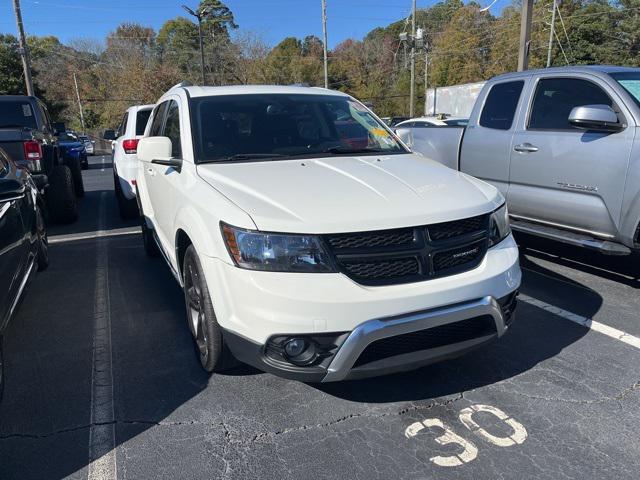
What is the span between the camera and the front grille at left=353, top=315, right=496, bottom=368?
2650 mm

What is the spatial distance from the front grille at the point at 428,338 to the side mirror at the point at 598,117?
243cm

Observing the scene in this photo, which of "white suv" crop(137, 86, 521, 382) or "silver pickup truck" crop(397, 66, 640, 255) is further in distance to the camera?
"silver pickup truck" crop(397, 66, 640, 255)

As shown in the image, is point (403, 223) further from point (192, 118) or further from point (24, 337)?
point (24, 337)

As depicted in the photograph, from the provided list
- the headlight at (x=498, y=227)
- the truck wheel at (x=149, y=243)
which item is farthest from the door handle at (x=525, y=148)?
the truck wheel at (x=149, y=243)

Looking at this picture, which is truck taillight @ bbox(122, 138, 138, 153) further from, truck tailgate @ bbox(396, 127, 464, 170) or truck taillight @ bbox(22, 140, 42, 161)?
truck tailgate @ bbox(396, 127, 464, 170)

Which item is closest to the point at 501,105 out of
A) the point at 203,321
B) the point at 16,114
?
the point at 203,321

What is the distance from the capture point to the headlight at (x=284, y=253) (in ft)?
8.41

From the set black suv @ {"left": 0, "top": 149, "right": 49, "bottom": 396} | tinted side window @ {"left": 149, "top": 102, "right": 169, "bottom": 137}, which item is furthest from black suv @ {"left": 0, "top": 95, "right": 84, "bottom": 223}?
tinted side window @ {"left": 149, "top": 102, "right": 169, "bottom": 137}

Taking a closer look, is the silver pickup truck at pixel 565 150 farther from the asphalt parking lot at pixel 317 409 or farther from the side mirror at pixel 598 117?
the asphalt parking lot at pixel 317 409

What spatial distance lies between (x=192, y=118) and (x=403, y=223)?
196 centimetres

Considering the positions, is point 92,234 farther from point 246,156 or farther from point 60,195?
point 246,156

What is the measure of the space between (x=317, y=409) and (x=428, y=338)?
757 mm

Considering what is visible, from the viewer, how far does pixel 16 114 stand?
27.8 feet

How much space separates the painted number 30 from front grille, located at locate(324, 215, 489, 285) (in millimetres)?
796
